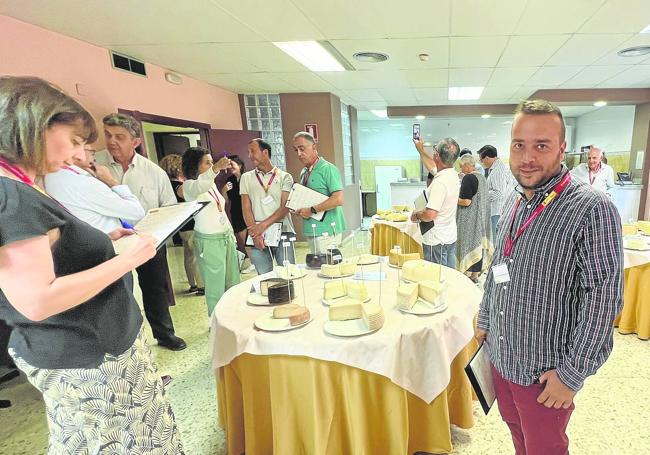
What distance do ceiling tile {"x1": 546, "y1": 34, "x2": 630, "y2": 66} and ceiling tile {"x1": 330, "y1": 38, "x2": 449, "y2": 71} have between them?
1.23 meters

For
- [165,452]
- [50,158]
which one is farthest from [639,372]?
[50,158]

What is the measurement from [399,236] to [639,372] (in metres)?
2.31

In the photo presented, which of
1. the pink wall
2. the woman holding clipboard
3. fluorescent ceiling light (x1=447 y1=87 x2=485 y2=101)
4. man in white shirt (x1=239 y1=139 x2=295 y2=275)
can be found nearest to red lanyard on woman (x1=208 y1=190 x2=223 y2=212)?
the woman holding clipboard

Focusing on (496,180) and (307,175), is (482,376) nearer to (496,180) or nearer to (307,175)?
(307,175)

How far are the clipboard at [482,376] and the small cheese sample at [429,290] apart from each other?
26cm

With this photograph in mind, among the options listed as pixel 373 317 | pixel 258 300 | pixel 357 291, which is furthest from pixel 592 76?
pixel 258 300

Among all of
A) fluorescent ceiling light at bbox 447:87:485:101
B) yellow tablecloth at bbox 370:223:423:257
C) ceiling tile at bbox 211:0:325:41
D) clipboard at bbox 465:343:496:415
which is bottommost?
yellow tablecloth at bbox 370:223:423:257

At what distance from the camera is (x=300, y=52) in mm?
3461

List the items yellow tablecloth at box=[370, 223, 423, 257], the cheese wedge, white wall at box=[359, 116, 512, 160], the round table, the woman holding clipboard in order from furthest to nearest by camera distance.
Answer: white wall at box=[359, 116, 512, 160], yellow tablecloth at box=[370, 223, 423, 257], the woman holding clipboard, the cheese wedge, the round table

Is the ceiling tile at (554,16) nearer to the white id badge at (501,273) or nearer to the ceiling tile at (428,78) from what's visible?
the ceiling tile at (428,78)

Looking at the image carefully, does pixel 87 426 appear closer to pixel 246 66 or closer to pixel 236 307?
pixel 236 307

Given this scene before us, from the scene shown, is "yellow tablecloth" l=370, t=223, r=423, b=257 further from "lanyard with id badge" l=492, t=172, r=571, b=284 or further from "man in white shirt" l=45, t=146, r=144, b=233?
"man in white shirt" l=45, t=146, r=144, b=233

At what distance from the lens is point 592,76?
466cm

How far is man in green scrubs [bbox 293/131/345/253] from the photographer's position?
8.09 ft
